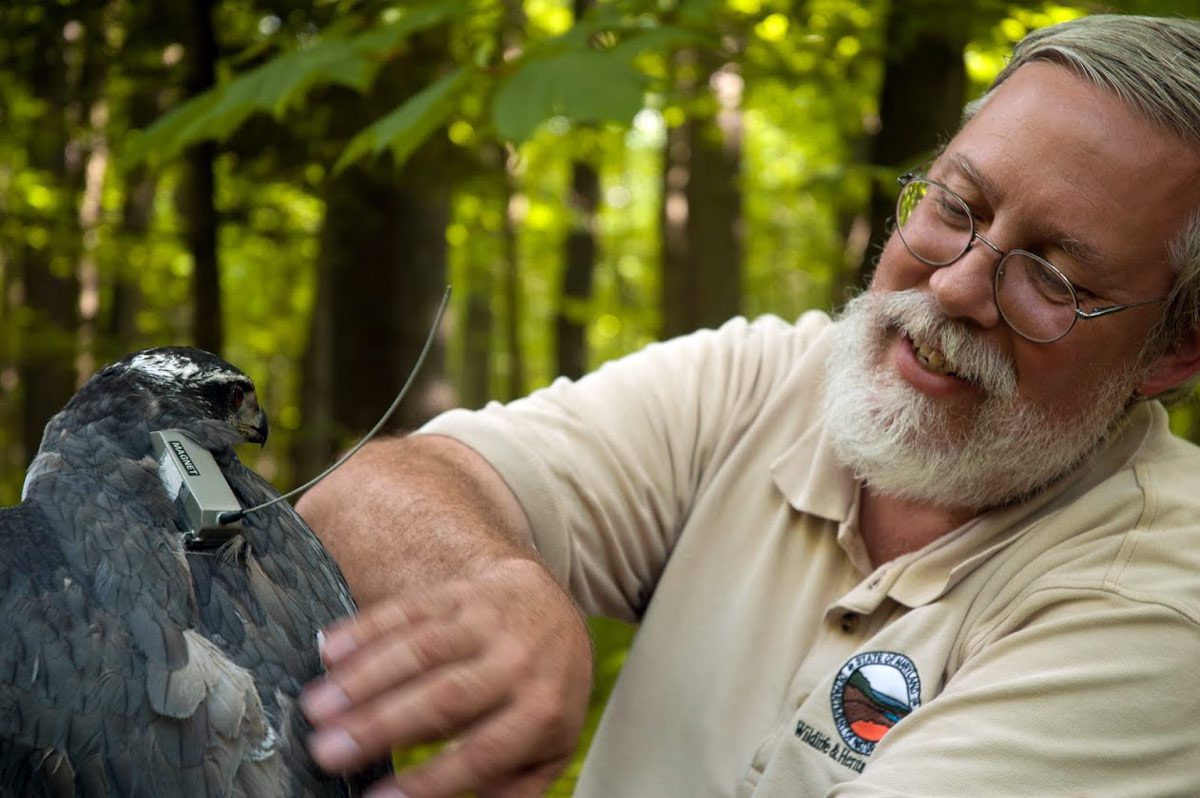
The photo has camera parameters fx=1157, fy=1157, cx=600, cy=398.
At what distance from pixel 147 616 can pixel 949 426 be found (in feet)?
5.30

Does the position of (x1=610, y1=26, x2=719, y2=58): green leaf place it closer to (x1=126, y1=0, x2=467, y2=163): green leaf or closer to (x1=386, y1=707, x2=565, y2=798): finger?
(x1=126, y1=0, x2=467, y2=163): green leaf

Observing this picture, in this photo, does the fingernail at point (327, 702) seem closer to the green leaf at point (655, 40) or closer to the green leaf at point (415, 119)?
the green leaf at point (415, 119)

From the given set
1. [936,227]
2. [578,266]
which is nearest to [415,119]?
[936,227]

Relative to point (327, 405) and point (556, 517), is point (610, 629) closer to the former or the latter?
point (556, 517)

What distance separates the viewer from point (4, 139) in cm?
575

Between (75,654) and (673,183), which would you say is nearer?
(75,654)

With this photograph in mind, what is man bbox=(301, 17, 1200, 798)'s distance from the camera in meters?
1.92

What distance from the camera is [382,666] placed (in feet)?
4.79

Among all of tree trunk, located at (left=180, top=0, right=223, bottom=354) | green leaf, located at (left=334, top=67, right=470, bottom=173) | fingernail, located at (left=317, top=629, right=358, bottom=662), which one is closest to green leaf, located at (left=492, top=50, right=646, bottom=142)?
green leaf, located at (left=334, top=67, right=470, bottom=173)

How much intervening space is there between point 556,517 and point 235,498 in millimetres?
972

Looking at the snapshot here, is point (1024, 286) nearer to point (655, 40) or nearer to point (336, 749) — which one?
point (655, 40)

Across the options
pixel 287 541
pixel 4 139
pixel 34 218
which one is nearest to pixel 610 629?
pixel 287 541

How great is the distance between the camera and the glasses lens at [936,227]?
2.30 metres

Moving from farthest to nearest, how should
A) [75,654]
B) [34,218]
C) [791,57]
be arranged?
[34,218] < [791,57] < [75,654]
